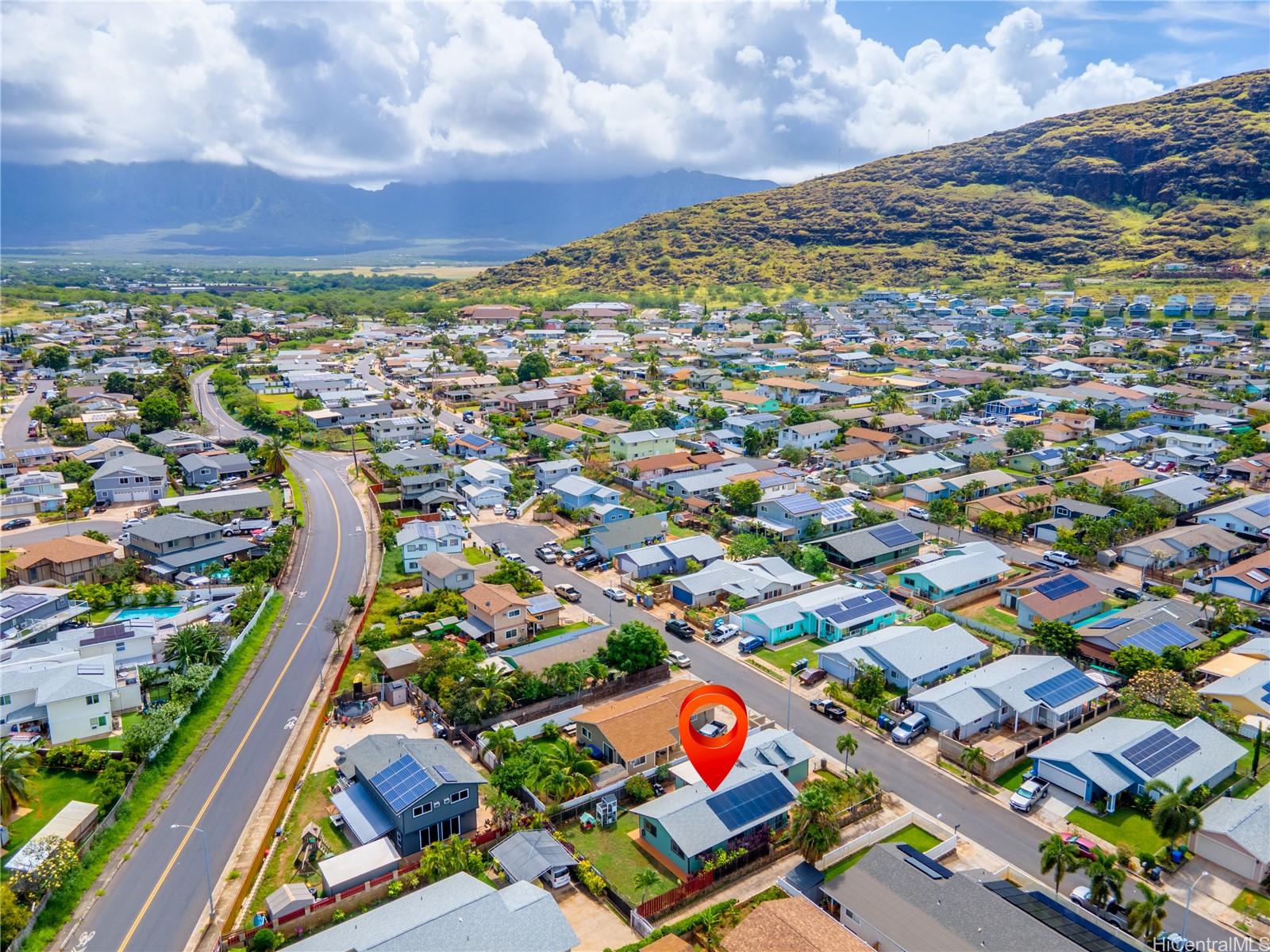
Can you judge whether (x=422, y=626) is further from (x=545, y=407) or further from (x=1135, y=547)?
(x=545, y=407)

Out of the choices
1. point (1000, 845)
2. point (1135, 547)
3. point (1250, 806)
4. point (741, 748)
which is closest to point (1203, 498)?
point (1135, 547)

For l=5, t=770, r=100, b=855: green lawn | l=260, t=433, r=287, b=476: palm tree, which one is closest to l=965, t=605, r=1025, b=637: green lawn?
l=5, t=770, r=100, b=855: green lawn

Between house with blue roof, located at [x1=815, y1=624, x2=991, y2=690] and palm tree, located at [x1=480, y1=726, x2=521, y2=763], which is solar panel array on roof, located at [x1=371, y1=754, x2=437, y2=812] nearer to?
palm tree, located at [x1=480, y1=726, x2=521, y2=763]

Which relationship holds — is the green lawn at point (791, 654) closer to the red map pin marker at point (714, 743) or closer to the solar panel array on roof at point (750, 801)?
the red map pin marker at point (714, 743)

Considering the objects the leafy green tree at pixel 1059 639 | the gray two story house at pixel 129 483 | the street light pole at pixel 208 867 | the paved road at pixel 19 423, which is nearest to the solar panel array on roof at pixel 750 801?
the street light pole at pixel 208 867

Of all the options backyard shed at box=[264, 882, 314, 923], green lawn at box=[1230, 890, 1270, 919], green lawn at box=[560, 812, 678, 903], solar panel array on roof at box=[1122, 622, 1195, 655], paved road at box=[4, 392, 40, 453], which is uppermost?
paved road at box=[4, 392, 40, 453]
